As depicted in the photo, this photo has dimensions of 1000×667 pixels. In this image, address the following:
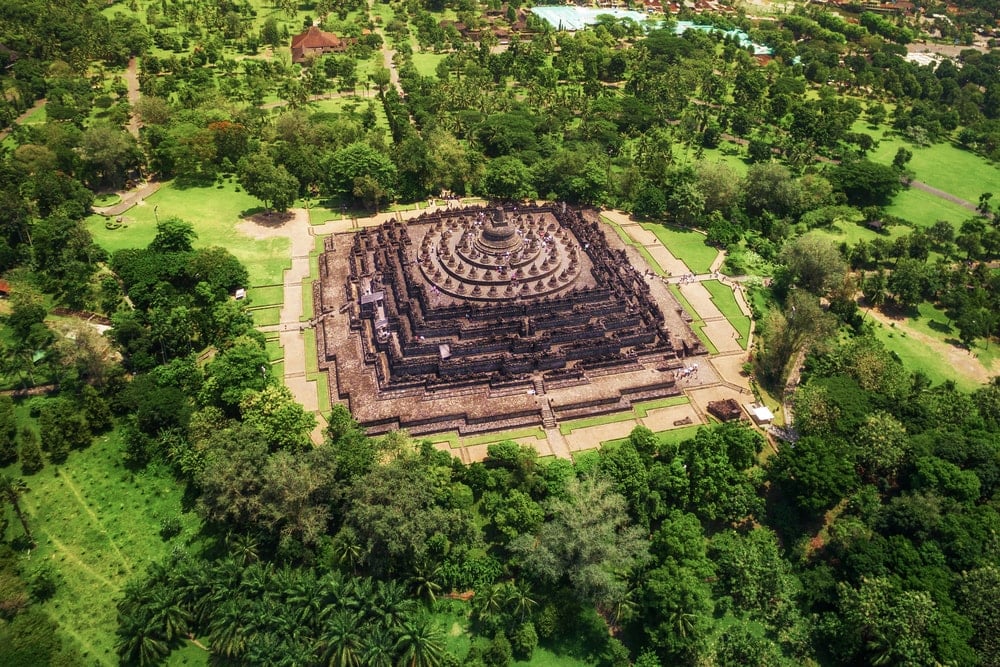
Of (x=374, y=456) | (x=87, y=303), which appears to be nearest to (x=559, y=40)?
(x=87, y=303)

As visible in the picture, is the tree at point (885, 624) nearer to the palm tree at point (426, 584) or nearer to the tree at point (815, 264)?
the palm tree at point (426, 584)

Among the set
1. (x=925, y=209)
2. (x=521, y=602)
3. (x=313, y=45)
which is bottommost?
(x=925, y=209)

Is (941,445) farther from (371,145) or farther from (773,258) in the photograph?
(371,145)

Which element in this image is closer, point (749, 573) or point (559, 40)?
point (749, 573)

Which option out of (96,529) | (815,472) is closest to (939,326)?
(815,472)

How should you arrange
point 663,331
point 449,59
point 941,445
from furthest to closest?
point 449,59 → point 663,331 → point 941,445

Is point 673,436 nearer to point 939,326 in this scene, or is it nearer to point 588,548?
point 588,548

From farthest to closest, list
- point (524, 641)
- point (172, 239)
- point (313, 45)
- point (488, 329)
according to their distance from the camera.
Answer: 1. point (313, 45)
2. point (172, 239)
3. point (488, 329)
4. point (524, 641)
